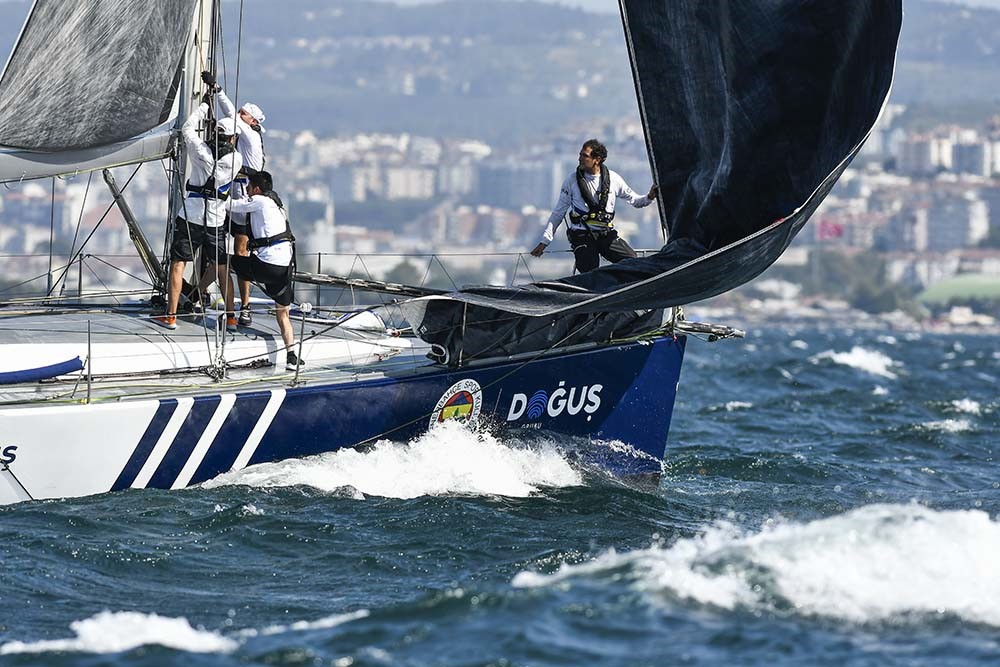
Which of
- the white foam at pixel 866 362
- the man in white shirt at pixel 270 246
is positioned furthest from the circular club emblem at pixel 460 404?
the white foam at pixel 866 362

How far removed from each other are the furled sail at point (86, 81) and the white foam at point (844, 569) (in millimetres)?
3719

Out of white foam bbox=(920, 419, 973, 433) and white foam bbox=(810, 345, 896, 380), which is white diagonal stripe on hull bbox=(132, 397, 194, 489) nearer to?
white foam bbox=(920, 419, 973, 433)

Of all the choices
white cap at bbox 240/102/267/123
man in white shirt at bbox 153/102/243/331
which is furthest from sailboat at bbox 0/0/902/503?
white cap at bbox 240/102/267/123

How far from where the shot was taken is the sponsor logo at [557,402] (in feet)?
27.9

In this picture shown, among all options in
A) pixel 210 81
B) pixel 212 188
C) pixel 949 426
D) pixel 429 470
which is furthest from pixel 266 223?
pixel 949 426

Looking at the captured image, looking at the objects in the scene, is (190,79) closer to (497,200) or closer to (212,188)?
(212,188)

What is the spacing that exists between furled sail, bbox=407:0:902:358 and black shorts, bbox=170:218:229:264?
1.33 metres

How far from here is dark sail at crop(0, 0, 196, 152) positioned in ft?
27.2

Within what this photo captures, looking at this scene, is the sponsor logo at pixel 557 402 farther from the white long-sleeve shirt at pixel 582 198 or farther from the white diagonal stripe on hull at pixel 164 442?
the white diagonal stripe on hull at pixel 164 442

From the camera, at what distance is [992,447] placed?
1197cm

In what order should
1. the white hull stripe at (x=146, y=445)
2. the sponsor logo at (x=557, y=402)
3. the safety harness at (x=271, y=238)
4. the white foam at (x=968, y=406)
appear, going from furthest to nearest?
the white foam at (x=968, y=406)
the sponsor logo at (x=557, y=402)
the safety harness at (x=271, y=238)
the white hull stripe at (x=146, y=445)

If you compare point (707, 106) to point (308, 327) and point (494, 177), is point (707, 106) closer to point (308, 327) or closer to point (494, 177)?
point (308, 327)

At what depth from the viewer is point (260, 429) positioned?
25.6ft

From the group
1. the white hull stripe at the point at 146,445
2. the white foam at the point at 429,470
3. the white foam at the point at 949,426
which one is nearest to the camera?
the white hull stripe at the point at 146,445
